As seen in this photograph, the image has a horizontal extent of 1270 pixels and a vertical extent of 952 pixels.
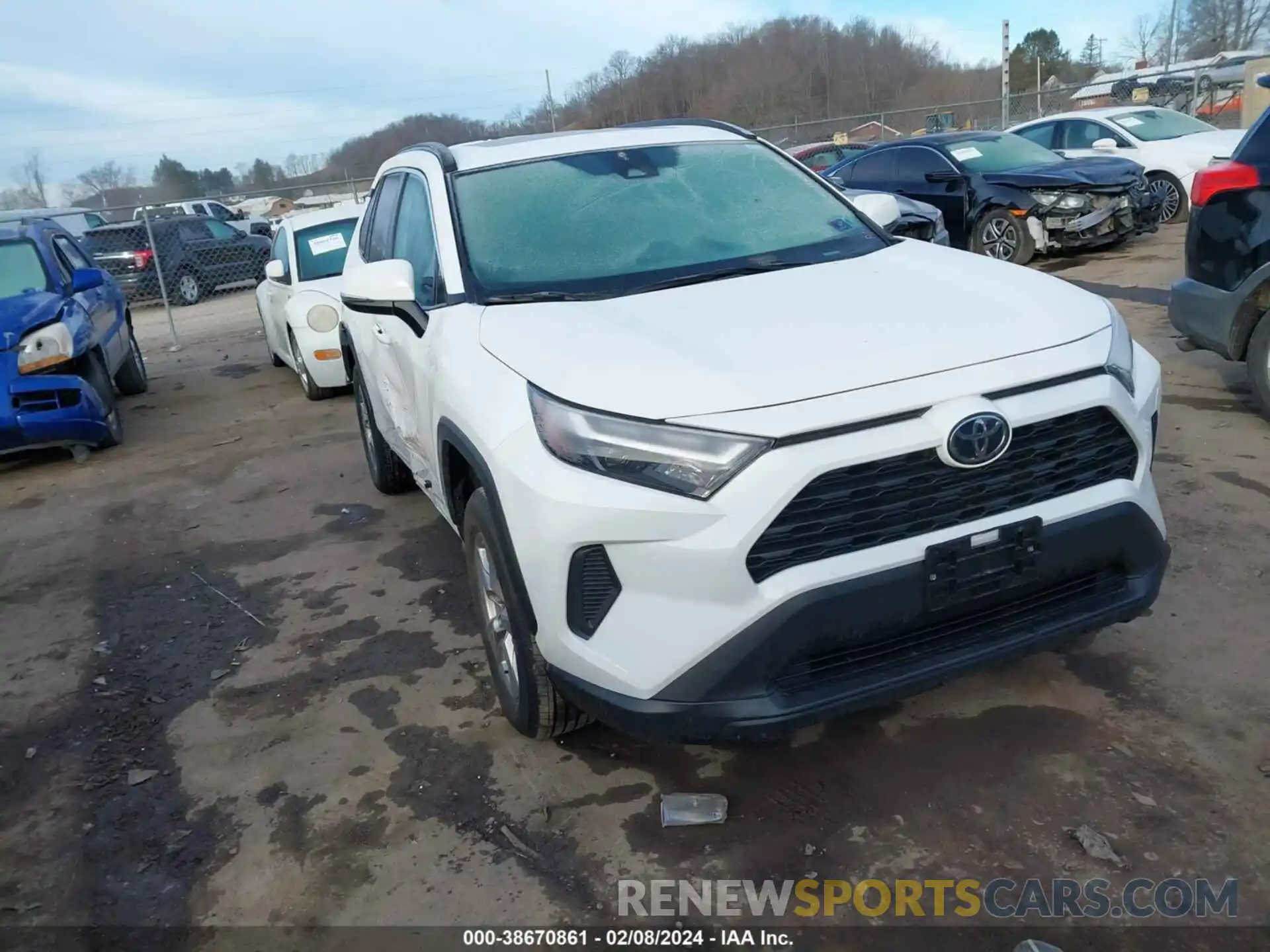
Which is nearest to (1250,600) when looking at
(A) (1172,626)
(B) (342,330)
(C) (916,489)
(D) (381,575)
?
(A) (1172,626)

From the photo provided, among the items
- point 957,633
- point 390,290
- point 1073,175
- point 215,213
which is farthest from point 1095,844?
point 215,213

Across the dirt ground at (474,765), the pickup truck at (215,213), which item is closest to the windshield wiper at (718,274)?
the dirt ground at (474,765)

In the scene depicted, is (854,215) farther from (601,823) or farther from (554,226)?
(601,823)

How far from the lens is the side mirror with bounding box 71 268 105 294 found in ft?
25.2

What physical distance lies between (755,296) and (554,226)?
90 centimetres

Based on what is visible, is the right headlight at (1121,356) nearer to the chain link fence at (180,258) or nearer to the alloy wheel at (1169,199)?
the alloy wheel at (1169,199)

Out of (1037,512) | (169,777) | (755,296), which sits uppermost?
(755,296)

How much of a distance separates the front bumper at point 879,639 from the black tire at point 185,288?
17.4 meters

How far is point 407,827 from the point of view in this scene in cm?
283

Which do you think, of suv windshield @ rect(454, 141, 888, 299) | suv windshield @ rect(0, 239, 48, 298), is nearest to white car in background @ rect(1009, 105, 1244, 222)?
suv windshield @ rect(454, 141, 888, 299)

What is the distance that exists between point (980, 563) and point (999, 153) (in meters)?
9.81

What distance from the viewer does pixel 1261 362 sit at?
4992mm

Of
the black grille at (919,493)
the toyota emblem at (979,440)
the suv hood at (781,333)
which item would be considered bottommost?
the black grille at (919,493)

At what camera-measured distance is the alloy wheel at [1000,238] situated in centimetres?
1034
